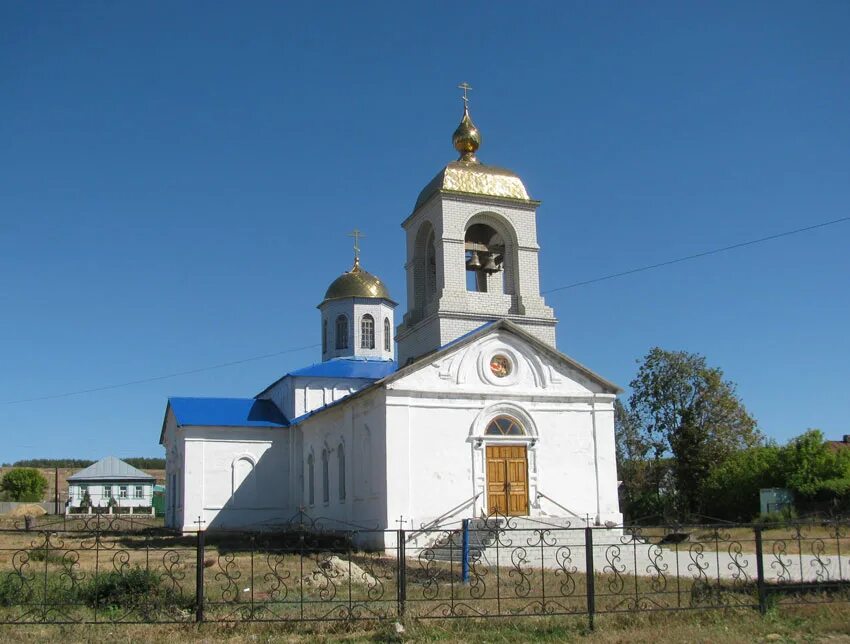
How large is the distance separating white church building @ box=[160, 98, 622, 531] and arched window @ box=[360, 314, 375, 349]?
20.5 feet

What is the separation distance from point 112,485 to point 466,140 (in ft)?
148

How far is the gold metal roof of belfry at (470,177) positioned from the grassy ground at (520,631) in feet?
53.4

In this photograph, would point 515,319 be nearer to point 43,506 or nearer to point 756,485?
point 756,485

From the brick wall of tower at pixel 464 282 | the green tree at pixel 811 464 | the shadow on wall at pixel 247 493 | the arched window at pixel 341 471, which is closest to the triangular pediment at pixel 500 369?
the brick wall of tower at pixel 464 282

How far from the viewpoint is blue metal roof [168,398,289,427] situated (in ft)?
103

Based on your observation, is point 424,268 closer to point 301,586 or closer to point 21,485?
point 301,586

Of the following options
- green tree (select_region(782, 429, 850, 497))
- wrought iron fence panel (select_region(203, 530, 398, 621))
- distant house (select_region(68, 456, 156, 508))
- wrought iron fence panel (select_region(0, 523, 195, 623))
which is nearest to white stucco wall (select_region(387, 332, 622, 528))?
wrought iron fence panel (select_region(203, 530, 398, 621))

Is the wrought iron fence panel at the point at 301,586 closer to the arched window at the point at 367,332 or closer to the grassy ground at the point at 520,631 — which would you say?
the grassy ground at the point at 520,631

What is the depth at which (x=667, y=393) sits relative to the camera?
37344 mm

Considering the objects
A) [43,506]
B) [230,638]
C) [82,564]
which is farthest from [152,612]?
[43,506]

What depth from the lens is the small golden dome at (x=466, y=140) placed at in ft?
86.6

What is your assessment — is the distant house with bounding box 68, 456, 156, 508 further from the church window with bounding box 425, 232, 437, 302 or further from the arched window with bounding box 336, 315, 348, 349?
the church window with bounding box 425, 232, 437, 302

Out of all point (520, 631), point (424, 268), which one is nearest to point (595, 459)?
point (424, 268)

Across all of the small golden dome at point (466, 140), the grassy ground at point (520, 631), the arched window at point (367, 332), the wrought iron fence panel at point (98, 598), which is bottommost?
the grassy ground at point (520, 631)
